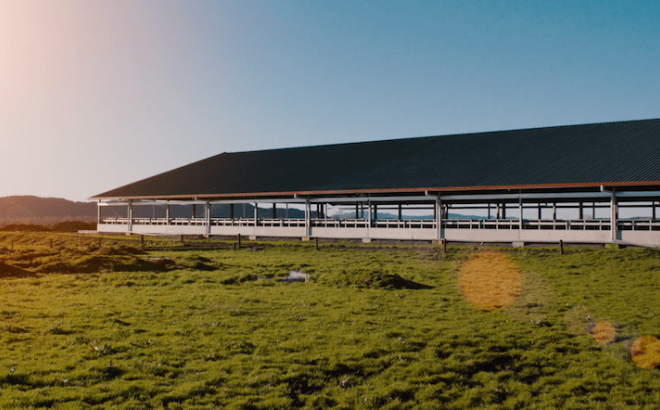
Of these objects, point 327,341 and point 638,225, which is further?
point 638,225

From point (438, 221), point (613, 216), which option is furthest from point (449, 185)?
point (613, 216)

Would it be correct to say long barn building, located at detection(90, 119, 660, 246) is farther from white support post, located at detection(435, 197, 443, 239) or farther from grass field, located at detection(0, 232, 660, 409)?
grass field, located at detection(0, 232, 660, 409)

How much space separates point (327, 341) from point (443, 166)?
91.1 feet

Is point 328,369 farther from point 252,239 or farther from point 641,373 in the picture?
point 252,239

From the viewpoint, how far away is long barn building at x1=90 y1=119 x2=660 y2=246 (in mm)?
29094

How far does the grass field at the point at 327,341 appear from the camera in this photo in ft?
25.7

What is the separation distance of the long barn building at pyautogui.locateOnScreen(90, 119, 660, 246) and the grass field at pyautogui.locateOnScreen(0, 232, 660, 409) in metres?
10.3

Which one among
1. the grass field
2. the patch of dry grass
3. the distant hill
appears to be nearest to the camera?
the grass field

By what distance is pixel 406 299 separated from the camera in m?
15.3

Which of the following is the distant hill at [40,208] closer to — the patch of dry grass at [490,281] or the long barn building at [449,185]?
the long barn building at [449,185]

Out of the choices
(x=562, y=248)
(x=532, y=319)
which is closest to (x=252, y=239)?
(x=562, y=248)

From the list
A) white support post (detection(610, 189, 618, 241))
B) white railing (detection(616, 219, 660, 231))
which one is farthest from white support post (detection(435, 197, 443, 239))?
white railing (detection(616, 219, 660, 231))

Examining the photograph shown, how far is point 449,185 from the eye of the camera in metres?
32.0

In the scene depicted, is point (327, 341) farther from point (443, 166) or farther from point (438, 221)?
point (443, 166)
